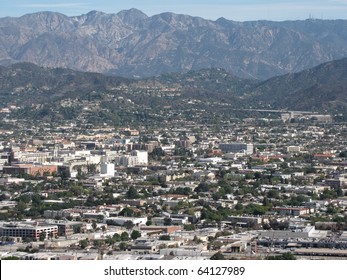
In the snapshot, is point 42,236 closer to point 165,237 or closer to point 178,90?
point 165,237

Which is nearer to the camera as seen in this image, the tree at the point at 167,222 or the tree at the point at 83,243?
the tree at the point at 83,243

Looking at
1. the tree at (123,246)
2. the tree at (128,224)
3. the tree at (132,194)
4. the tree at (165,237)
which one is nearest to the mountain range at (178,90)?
the tree at (132,194)

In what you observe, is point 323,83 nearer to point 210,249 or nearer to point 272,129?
point 272,129

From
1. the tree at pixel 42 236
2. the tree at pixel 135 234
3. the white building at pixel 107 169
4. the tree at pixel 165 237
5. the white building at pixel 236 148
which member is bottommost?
the tree at pixel 42 236

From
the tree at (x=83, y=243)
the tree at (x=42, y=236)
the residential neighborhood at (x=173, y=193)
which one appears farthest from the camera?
the tree at (x=42, y=236)

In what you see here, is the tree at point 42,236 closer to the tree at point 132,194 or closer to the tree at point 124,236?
the tree at point 124,236

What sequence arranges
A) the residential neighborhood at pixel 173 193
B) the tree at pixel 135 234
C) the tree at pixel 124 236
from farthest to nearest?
the tree at pixel 135 234 < the tree at pixel 124 236 < the residential neighborhood at pixel 173 193

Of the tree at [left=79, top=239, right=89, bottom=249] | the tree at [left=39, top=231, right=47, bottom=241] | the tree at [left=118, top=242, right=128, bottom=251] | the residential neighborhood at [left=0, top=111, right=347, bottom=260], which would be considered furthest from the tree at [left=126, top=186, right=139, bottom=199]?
the tree at [left=118, top=242, right=128, bottom=251]

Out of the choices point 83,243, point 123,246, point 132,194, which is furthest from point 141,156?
point 123,246

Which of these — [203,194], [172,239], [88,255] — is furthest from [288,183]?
[88,255]

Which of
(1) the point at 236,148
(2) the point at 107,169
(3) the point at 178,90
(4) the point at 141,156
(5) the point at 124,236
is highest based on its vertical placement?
(3) the point at 178,90

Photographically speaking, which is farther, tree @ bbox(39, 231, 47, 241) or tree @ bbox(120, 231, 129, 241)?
tree @ bbox(39, 231, 47, 241)

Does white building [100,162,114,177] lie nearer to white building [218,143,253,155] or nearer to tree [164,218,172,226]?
white building [218,143,253,155]

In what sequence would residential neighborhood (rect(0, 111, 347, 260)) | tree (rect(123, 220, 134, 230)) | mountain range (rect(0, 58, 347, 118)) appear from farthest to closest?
mountain range (rect(0, 58, 347, 118)) < tree (rect(123, 220, 134, 230)) < residential neighborhood (rect(0, 111, 347, 260))
